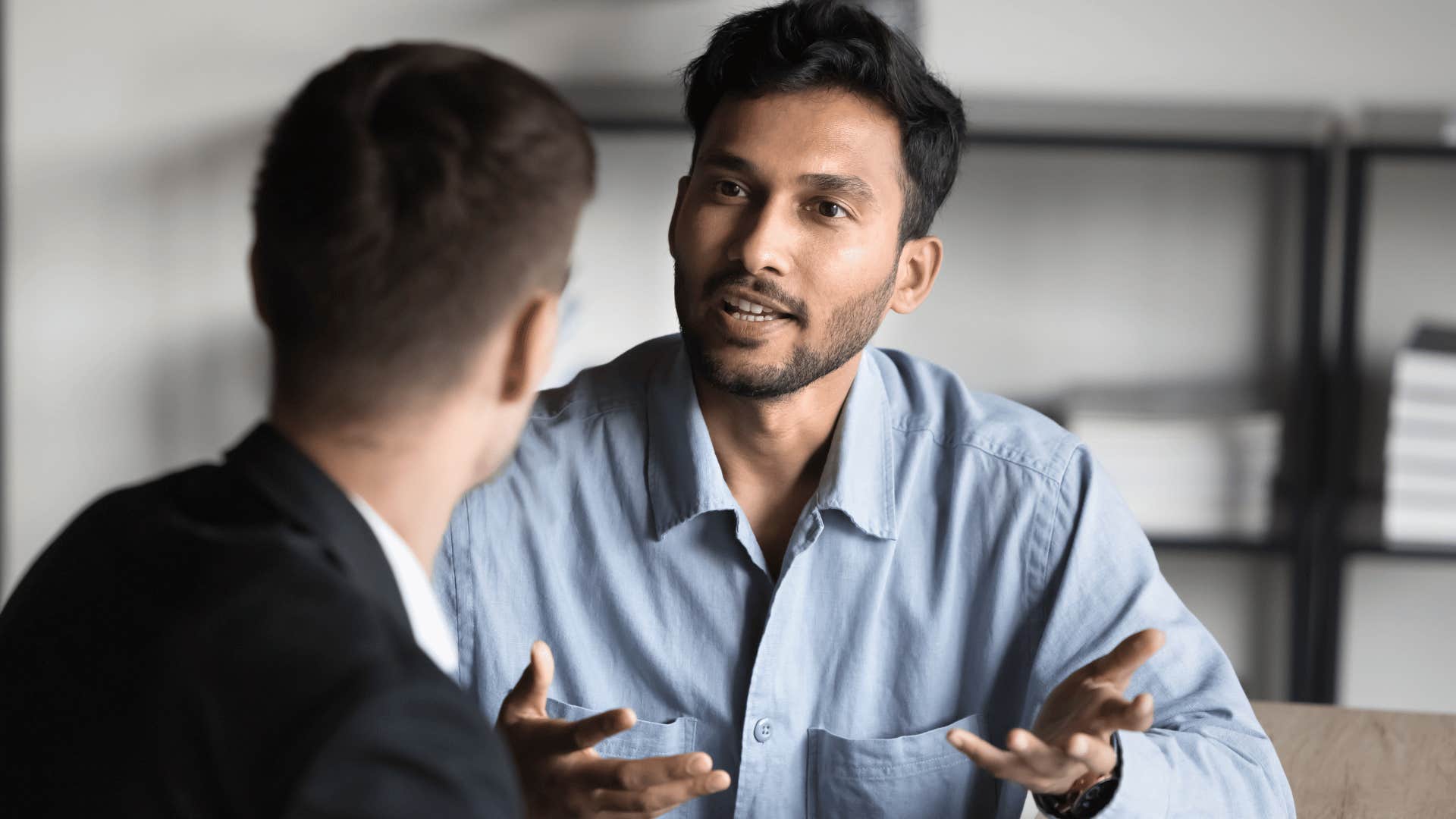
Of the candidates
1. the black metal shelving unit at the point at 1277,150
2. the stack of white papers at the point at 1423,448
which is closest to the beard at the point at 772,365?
the black metal shelving unit at the point at 1277,150

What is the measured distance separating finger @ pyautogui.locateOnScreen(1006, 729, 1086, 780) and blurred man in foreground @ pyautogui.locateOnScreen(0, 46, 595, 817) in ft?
1.46

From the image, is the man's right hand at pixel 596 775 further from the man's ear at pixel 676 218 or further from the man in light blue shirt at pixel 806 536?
the man's ear at pixel 676 218

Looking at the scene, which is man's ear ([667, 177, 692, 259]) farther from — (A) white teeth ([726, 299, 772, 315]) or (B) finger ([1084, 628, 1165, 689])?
(B) finger ([1084, 628, 1165, 689])

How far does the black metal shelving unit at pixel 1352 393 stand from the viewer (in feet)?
7.73

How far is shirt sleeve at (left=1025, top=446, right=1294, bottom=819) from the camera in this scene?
3.91 feet

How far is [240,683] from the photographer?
0.64m

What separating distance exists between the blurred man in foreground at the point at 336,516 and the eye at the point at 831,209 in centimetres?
65

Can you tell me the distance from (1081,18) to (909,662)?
5.58 feet

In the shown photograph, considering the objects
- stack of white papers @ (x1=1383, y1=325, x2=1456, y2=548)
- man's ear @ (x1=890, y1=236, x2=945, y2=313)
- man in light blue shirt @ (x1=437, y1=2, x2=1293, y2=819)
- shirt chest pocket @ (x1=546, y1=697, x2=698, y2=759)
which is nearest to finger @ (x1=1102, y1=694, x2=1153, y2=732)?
man in light blue shirt @ (x1=437, y1=2, x2=1293, y2=819)

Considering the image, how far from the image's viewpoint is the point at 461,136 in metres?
0.74

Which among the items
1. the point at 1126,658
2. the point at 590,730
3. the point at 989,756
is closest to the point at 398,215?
the point at 590,730

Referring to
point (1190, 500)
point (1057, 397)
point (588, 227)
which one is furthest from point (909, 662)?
point (588, 227)

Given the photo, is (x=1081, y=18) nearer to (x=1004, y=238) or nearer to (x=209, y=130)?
(x=1004, y=238)

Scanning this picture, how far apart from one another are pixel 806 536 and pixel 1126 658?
0.37m
